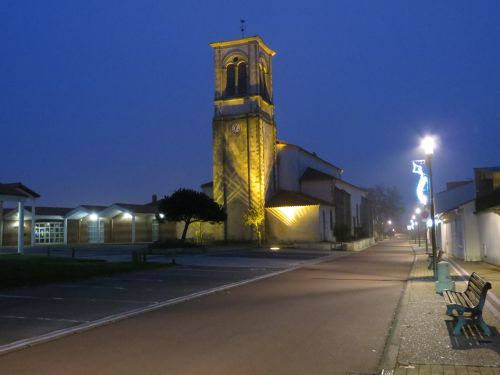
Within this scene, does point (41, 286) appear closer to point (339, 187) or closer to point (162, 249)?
point (162, 249)

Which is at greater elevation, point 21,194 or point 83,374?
point 21,194

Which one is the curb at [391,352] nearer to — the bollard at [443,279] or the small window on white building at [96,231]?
the bollard at [443,279]

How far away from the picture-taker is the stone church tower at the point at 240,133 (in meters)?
46.9

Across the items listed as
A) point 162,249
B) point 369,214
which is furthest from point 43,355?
point 369,214

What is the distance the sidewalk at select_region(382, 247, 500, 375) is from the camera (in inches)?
248

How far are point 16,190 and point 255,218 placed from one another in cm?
2081

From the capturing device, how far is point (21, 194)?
31828 mm

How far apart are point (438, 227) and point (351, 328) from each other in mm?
36717

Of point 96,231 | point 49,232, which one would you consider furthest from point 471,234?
point 49,232

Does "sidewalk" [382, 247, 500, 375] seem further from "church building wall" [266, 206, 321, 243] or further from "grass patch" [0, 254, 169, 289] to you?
"church building wall" [266, 206, 321, 243]

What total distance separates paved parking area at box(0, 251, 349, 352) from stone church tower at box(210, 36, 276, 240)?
25537 millimetres

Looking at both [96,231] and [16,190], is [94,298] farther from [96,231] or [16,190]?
[96,231]

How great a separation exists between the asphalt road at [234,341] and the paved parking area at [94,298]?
818mm

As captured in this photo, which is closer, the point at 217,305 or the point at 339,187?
the point at 217,305
